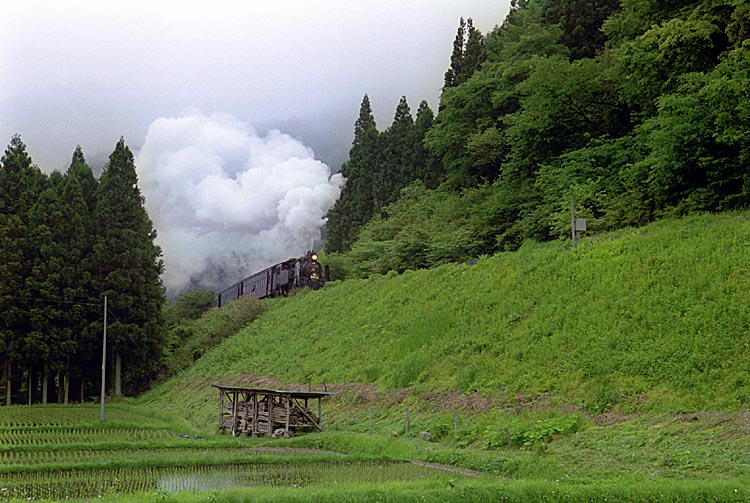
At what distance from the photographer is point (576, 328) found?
19375mm

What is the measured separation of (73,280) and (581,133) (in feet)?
Answer: 88.3

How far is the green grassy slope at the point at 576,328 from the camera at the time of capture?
1521cm

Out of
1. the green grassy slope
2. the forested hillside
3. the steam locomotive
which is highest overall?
the forested hillside

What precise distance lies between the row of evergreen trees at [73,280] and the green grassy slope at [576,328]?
9.57m

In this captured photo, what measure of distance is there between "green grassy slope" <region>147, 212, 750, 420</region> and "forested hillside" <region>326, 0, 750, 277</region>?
2.22 meters

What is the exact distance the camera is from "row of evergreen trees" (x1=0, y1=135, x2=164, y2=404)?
114 feet

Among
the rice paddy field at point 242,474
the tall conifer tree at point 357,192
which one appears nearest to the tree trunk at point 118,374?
the rice paddy field at point 242,474

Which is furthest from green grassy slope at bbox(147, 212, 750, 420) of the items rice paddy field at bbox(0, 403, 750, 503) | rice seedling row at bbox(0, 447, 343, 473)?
rice seedling row at bbox(0, 447, 343, 473)

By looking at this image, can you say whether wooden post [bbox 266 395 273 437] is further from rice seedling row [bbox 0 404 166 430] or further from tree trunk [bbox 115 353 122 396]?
tree trunk [bbox 115 353 122 396]

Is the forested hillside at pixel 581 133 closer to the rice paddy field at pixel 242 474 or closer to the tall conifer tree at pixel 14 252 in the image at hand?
the rice paddy field at pixel 242 474

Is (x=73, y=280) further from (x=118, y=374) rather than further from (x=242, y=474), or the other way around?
(x=242, y=474)

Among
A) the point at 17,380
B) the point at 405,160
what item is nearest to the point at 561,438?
the point at 17,380

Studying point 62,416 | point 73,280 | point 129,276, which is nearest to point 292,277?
point 129,276

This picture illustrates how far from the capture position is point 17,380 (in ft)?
125
